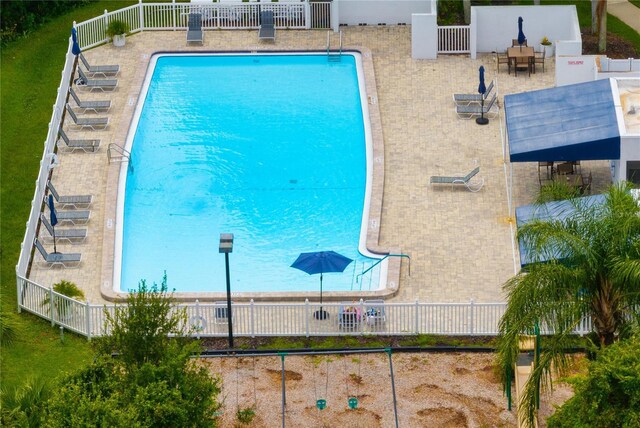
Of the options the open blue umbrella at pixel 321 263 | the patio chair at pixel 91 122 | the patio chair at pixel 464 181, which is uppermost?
the patio chair at pixel 91 122

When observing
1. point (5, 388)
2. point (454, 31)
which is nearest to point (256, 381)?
point (5, 388)

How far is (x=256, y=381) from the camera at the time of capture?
3744 centimetres

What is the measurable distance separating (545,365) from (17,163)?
2000 cm

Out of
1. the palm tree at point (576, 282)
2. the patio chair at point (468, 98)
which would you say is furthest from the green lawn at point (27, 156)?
the patio chair at point (468, 98)

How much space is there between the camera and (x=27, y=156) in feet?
156

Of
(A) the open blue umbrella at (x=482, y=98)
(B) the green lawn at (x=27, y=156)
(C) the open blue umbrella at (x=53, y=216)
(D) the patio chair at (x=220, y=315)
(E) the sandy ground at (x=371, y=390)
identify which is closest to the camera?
(E) the sandy ground at (x=371, y=390)

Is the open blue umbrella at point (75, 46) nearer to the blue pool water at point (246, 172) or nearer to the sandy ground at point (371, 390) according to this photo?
the blue pool water at point (246, 172)

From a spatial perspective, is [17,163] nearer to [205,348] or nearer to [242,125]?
[242,125]

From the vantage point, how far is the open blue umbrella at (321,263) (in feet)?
127

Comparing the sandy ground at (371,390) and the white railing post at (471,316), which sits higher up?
the white railing post at (471,316)

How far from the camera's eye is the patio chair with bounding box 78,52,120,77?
2014 inches

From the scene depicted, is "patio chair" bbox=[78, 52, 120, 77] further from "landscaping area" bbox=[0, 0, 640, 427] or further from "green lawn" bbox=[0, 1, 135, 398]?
"landscaping area" bbox=[0, 0, 640, 427]

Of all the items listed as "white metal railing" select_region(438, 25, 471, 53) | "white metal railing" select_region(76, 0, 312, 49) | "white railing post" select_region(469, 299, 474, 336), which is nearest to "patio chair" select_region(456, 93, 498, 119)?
"white metal railing" select_region(438, 25, 471, 53)

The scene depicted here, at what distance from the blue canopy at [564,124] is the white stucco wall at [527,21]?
7.13 metres
